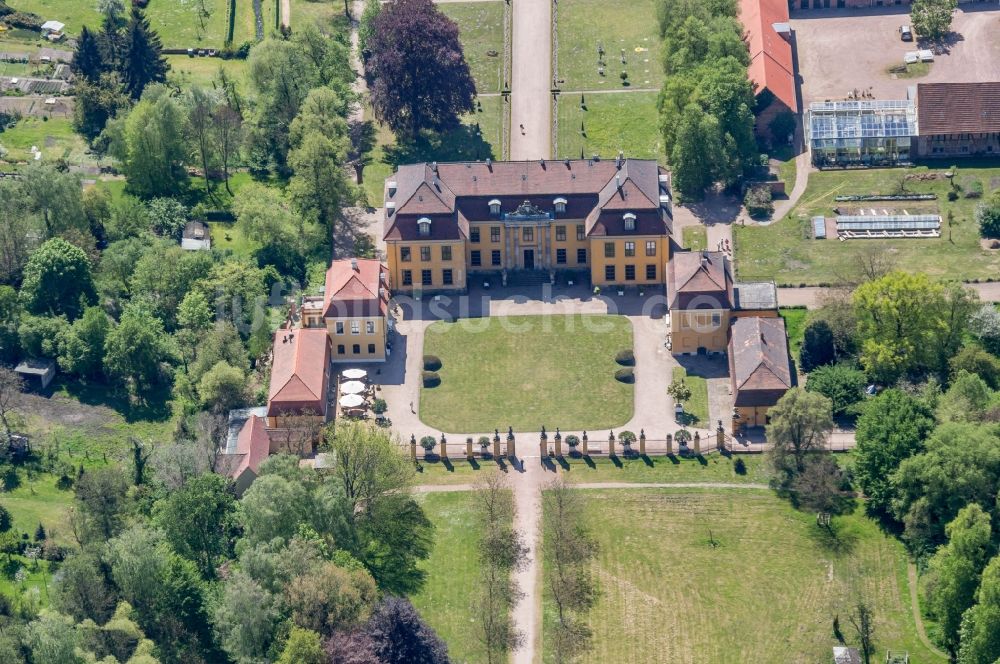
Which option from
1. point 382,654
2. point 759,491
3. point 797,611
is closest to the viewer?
point 382,654

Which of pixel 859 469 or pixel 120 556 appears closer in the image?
pixel 120 556

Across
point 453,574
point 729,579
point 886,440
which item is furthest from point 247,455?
point 886,440

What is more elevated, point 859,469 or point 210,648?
point 859,469

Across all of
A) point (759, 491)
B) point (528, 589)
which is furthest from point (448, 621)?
point (759, 491)

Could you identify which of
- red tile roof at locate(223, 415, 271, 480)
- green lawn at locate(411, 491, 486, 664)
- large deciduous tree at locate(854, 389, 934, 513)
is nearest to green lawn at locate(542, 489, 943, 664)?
large deciduous tree at locate(854, 389, 934, 513)

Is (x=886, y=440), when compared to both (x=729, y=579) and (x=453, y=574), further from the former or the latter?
(x=453, y=574)

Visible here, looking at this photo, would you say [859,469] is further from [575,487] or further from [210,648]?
[210,648]

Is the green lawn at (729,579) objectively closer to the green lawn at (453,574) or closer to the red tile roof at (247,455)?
→ the green lawn at (453,574)
